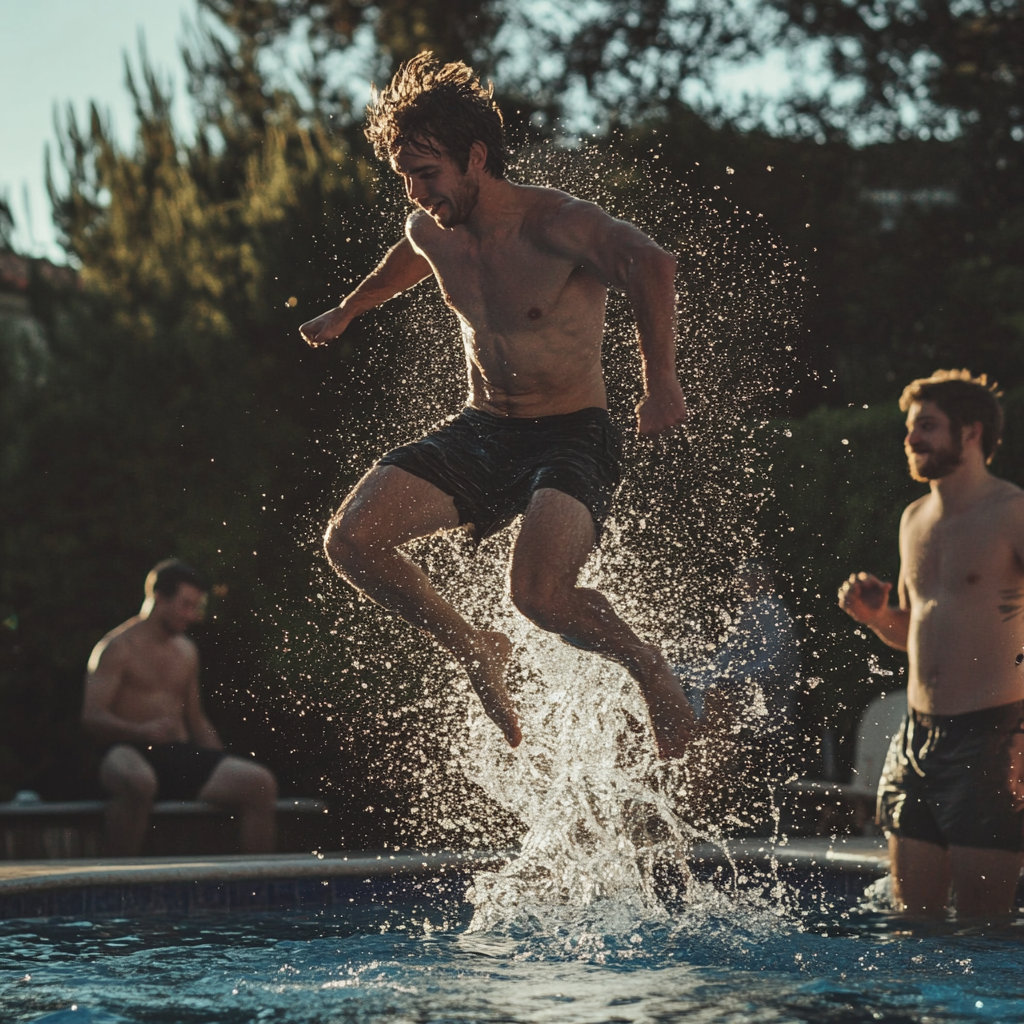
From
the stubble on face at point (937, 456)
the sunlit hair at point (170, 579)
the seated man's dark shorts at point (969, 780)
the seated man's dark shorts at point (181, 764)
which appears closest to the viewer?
the seated man's dark shorts at point (969, 780)

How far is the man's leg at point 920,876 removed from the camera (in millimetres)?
4488

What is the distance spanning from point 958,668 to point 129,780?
13.8 feet

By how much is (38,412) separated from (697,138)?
6.33 meters

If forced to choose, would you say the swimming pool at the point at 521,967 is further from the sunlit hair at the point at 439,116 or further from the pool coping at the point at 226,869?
the sunlit hair at the point at 439,116

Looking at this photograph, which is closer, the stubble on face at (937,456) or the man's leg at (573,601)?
the man's leg at (573,601)

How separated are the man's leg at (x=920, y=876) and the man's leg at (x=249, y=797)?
351 cm

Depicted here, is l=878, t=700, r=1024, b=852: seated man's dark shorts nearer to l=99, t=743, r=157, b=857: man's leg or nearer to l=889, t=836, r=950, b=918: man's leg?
l=889, t=836, r=950, b=918: man's leg

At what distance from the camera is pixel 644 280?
3688 millimetres

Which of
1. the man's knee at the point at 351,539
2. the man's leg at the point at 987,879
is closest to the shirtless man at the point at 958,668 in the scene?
the man's leg at the point at 987,879

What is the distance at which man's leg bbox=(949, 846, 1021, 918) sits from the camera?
14.1 feet

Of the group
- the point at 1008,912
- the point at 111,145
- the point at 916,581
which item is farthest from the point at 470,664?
the point at 111,145

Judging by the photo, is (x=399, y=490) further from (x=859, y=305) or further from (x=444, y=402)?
(x=859, y=305)

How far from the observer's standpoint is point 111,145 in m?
17.1

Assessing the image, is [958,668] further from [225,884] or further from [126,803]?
[126,803]
